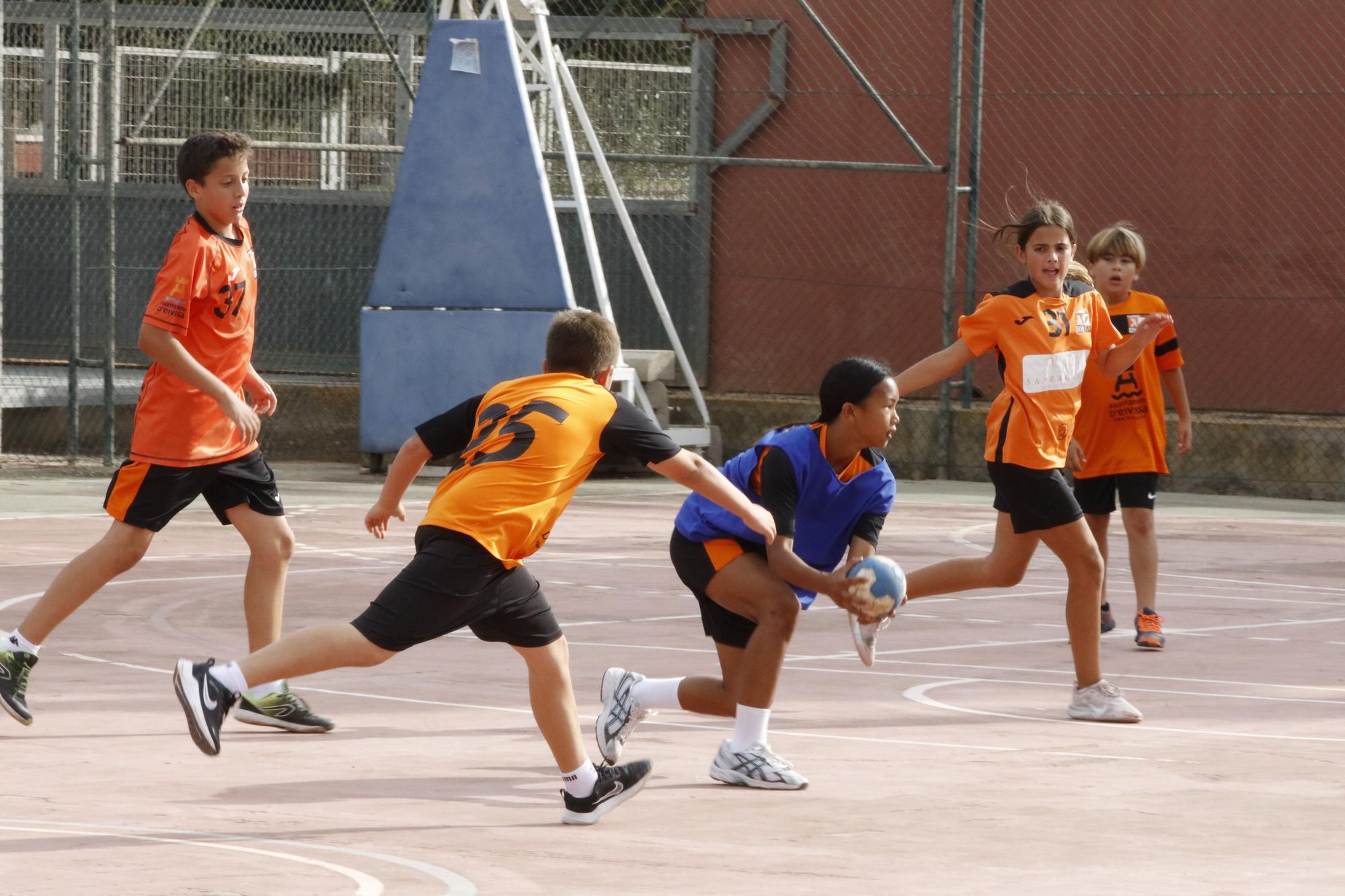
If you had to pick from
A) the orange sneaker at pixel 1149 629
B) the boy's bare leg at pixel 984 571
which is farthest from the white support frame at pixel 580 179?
the boy's bare leg at pixel 984 571

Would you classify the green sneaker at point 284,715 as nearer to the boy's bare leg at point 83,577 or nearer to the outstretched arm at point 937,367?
the boy's bare leg at point 83,577

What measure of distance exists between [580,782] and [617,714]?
31.9 inches

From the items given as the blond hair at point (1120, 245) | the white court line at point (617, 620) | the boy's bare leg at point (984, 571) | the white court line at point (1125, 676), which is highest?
the blond hair at point (1120, 245)

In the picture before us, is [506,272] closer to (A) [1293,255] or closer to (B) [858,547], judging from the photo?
(A) [1293,255]

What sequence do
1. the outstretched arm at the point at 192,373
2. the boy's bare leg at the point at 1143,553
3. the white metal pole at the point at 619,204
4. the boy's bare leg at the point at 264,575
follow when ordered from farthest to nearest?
the white metal pole at the point at 619,204
the boy's bare leg at the point at 1143,553
the boy's bare leg at the point at 264,575
the outstretched arm at the point at 192,373

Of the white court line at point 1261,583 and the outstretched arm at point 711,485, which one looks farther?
the white court line at point 1261,583

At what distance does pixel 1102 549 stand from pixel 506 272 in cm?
734

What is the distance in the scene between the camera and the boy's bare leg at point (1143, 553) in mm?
8758

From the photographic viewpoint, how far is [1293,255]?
1656 cm

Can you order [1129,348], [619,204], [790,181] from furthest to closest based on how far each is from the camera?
[790,181] < [619,204] < [1129,348]

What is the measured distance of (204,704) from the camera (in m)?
5.37

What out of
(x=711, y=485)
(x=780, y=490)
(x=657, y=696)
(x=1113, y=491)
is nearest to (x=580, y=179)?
(x=1113, y=491)

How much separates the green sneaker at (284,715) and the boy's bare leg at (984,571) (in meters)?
2.24

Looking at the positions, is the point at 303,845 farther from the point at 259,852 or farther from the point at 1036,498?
the point at 1036,498
